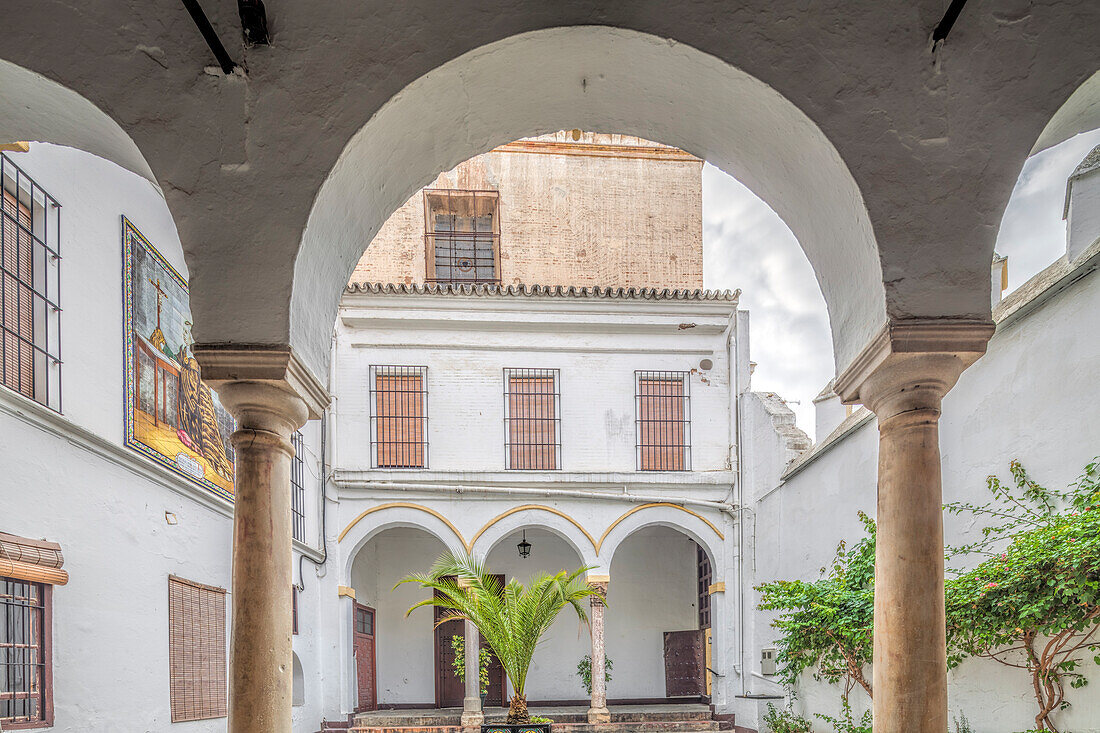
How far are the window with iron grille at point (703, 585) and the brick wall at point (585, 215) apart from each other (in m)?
5.27

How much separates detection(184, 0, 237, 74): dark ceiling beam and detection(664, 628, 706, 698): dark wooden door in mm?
15995

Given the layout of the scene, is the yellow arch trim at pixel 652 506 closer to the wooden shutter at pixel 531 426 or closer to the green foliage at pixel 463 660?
the wooden shutter at pixel 531 426

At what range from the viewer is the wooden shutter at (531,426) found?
1609cm

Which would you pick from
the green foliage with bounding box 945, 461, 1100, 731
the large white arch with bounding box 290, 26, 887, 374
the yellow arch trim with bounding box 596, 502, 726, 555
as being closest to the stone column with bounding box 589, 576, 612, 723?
the yellow arch trim with bounding box 596, 502, 726, 555

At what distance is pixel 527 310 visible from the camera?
16.2 metres

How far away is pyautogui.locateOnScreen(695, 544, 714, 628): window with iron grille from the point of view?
1747 centimetres

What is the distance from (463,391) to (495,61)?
1276 cm

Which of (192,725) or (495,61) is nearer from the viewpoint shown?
(495,61)

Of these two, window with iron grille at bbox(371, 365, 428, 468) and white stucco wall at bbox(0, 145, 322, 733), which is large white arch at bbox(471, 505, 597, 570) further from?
white stucco wall at bbox(0, 145, 322, 733)

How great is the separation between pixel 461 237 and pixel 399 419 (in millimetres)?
4880

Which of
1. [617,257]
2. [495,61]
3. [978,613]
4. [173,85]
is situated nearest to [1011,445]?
[978,613]

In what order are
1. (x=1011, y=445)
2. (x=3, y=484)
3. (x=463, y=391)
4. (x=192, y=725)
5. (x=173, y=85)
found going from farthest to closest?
(x=463, y=391)
(x=192, y=725)
(x=1011, y=445)
(x=3, y=484)
(x=173, y=85)

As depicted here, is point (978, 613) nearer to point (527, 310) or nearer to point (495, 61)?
point (495, 61)

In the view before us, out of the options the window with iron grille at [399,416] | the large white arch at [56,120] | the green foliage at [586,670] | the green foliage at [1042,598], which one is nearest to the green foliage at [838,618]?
the green foliage at [1042,598]
